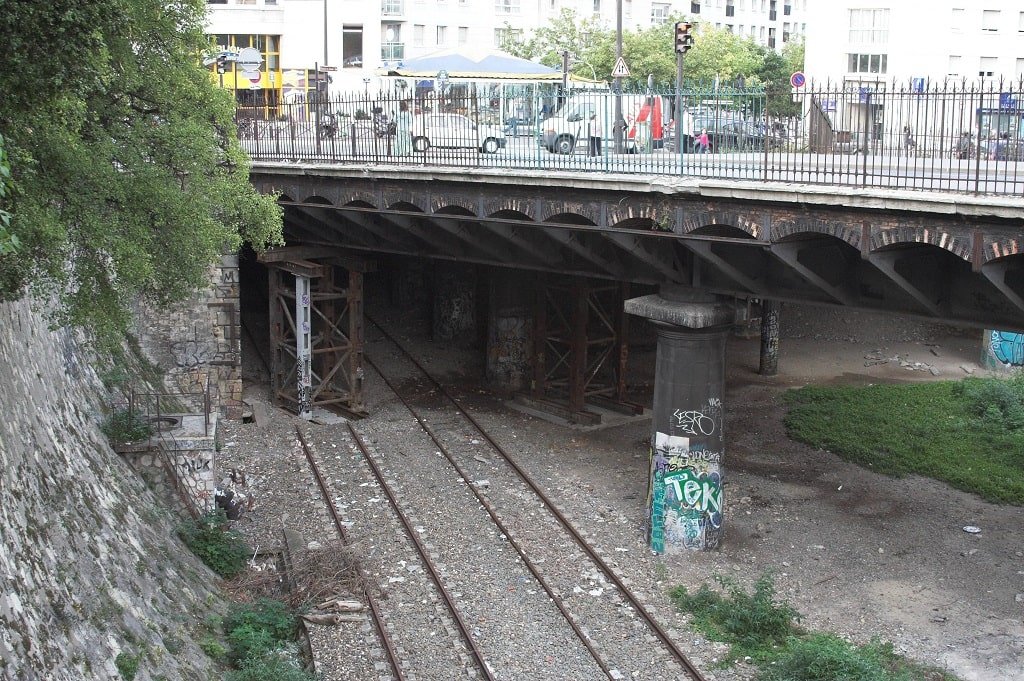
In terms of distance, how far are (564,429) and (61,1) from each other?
18.5m

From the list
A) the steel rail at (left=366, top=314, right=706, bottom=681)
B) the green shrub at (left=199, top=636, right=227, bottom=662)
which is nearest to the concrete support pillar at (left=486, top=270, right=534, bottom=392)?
the steel rail at (left=366, top=314, right=706, bottom=681)

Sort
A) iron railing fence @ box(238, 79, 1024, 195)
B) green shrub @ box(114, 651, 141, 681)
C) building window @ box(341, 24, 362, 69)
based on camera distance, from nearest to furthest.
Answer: green shrub @ box(114, 651, 141, 681), iron railing fence @ box(238, 79, 1024, 195), building window @ box(341, 24, 362, 69)

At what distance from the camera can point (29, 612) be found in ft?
35.8

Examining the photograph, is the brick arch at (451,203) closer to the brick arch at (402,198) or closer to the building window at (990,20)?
the brick arch at (402,198)

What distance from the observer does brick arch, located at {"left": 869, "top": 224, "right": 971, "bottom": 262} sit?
547 inches

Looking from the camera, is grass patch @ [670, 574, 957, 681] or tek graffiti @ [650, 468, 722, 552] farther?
tek graffiti @ [650, 468, 722, 552]

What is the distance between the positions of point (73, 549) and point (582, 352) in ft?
53.6

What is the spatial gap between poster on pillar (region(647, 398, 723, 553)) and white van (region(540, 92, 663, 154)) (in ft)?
15.0

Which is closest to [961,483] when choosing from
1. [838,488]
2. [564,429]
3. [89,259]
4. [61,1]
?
[838,488]

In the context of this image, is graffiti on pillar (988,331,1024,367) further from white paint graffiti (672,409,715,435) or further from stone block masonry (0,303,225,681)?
stone block masonry (0,303,225,681)

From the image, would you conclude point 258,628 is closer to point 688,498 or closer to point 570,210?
point 688,498

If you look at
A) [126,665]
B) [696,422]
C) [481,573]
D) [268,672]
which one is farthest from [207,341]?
[126,665]

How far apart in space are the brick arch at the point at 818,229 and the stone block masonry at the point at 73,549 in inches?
367

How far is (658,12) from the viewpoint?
76.2 metres
